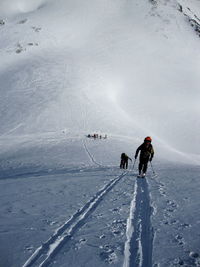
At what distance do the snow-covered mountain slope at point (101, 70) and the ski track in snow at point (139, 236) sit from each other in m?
26.8

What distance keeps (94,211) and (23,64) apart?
83917 millimetres

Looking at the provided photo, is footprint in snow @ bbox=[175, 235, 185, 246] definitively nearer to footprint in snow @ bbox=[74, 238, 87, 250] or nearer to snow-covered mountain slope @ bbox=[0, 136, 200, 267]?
snow-covered mountain slope @ bbox=[0, 136, 200, 267]

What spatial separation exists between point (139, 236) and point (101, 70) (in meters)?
81.6

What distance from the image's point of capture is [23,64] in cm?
8481

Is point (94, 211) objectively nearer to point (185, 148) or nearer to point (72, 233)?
point (72, 233)

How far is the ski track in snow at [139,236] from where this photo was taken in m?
4.67

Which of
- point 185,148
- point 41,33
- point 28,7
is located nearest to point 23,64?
point 41,33

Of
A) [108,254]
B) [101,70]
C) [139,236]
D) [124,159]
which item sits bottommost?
[108,254]

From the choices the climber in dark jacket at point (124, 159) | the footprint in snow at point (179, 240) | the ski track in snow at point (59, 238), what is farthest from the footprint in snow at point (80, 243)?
the climber in dark jacket at point (124, 159)

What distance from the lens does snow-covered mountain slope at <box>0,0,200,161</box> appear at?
5325 cm

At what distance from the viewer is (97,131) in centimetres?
4525

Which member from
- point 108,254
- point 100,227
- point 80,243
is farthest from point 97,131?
point 108,254

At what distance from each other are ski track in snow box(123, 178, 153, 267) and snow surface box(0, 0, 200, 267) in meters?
0.03

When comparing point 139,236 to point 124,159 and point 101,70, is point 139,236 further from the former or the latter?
point 101,70
